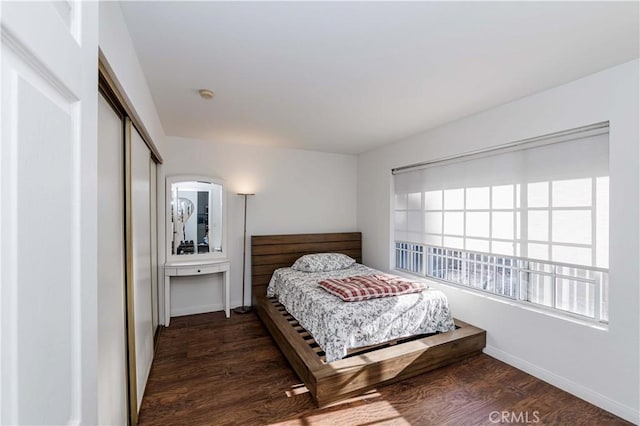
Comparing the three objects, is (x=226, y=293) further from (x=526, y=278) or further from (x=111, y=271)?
(x=526, y=278)

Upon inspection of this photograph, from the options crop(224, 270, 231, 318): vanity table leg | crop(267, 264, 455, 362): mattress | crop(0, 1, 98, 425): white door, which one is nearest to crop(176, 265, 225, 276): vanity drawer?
crop(224, 270, 231, 318): vanity table leg

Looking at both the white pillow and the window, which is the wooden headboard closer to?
the white pillow

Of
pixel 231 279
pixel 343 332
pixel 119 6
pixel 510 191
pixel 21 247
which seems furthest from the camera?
pixel 231 279

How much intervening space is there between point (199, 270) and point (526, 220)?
362 cm

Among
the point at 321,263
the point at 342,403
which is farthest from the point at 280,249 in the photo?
the point at 342,403

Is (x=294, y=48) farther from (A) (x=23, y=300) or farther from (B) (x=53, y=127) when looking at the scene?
(A) (x=23, y=300)

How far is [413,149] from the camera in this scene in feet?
12.4

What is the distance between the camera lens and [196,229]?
3.91 metres

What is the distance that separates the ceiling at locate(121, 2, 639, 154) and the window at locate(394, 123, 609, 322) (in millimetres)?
581

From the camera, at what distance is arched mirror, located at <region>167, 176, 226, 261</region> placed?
3795 millimetres

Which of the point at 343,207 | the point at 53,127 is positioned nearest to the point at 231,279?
the point at 343,207

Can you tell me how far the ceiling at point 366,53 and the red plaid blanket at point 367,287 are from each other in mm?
1759

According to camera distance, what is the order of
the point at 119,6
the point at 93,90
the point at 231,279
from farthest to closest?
the point at 231,279 < the point at 119,6 < the point at 93,90

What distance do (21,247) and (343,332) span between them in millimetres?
2283
